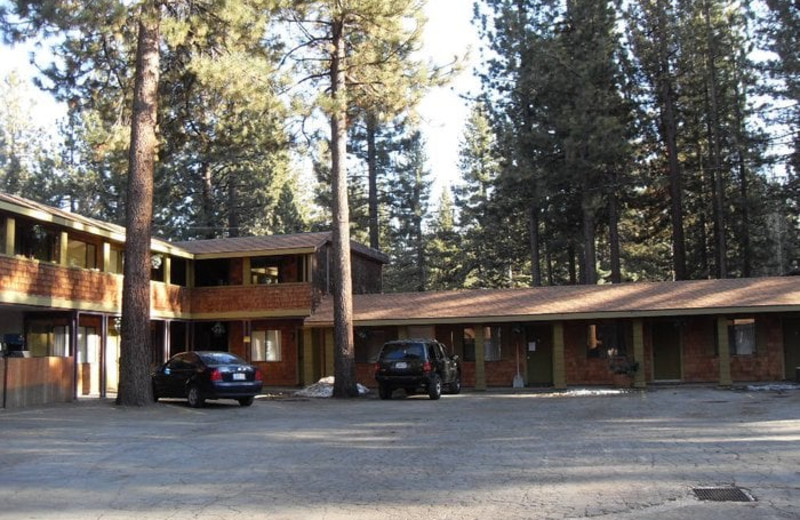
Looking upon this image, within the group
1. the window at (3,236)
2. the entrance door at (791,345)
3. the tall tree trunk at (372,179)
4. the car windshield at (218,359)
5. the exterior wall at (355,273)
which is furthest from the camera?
the tall tree trunk at (372,179)

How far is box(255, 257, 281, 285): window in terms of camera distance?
30.8 m

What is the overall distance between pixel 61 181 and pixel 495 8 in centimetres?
2752

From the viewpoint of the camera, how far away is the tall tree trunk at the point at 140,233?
19.2 meters

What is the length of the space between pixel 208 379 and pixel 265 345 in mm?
11807

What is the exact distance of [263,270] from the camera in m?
30.9

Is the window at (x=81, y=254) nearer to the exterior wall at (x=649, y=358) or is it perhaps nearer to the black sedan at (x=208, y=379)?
the black sedan at (x=208, y=379)

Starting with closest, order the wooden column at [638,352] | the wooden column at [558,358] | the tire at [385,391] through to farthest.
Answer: the tire at [385,391] → the wooden column at [638,352] → the wooden column at [558,358]

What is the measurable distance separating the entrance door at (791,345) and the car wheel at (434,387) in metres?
12.1

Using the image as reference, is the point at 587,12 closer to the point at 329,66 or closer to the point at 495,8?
the point at 495,8

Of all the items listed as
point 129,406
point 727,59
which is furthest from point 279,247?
point 727,59

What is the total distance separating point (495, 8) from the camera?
3453cm

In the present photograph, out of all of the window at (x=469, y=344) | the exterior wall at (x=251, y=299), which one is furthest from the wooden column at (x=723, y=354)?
the exterior wall at (x=251, y=299)

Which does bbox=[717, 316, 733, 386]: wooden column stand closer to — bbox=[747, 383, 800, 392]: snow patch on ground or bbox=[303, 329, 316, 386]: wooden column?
bbox=[747, 383, 800, 392]: snow patch on ground

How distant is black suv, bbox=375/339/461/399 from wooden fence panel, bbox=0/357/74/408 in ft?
27.5
